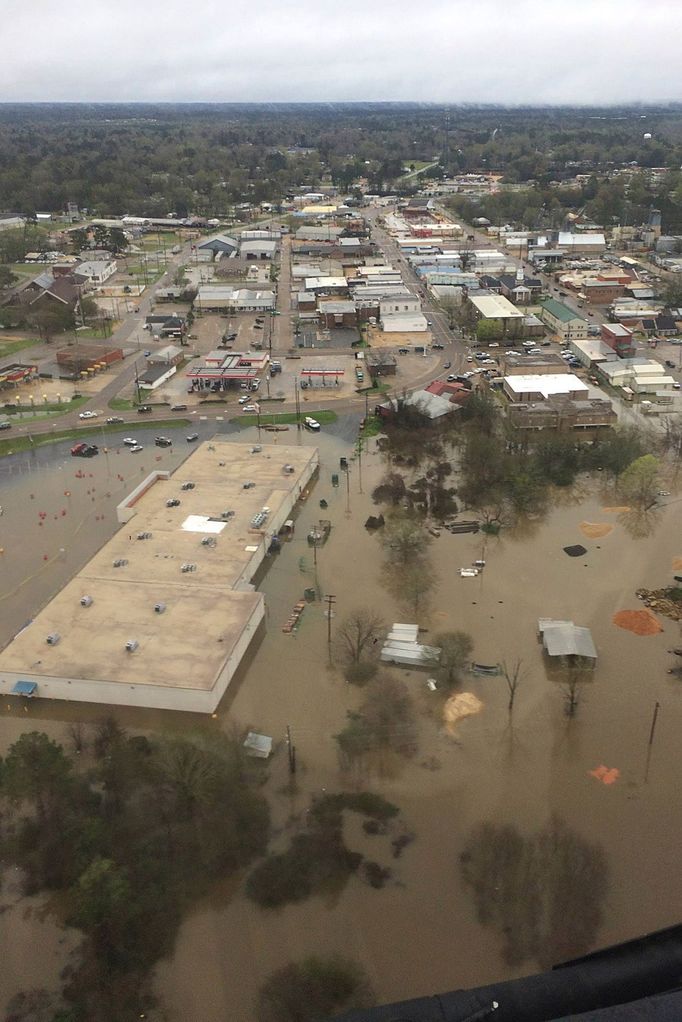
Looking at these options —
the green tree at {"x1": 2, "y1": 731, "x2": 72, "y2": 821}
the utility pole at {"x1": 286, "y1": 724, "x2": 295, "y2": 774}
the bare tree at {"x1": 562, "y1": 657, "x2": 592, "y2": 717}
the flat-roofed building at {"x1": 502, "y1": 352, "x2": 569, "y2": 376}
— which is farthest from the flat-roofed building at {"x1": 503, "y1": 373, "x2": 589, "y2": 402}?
the green tree at {"x1": 2, "y1": 731, "x2": 72, "y2": 821}

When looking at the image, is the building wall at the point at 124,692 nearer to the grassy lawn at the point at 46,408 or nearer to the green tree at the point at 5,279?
the grassy lawn at the point at 46,408

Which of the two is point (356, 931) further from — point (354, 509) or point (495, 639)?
point (354, 509)

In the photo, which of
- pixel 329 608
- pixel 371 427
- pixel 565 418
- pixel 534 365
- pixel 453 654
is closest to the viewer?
pixel 453 654

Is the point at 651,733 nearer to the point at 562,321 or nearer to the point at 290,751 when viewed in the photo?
the point at 290,751

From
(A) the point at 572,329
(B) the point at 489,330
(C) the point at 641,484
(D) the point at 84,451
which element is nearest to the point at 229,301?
(B) the point at 489,330

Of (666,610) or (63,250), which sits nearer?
(666,610)

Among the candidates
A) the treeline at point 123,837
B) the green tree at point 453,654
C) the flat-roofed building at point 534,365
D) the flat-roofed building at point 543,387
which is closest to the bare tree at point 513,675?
the green tree at point 453,654

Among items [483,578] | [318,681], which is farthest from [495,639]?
Result: [318,681]

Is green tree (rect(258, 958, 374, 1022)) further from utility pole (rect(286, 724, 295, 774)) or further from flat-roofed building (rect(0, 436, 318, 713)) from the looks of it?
flat-roofed building (rect(0, 436, 318, 713))
